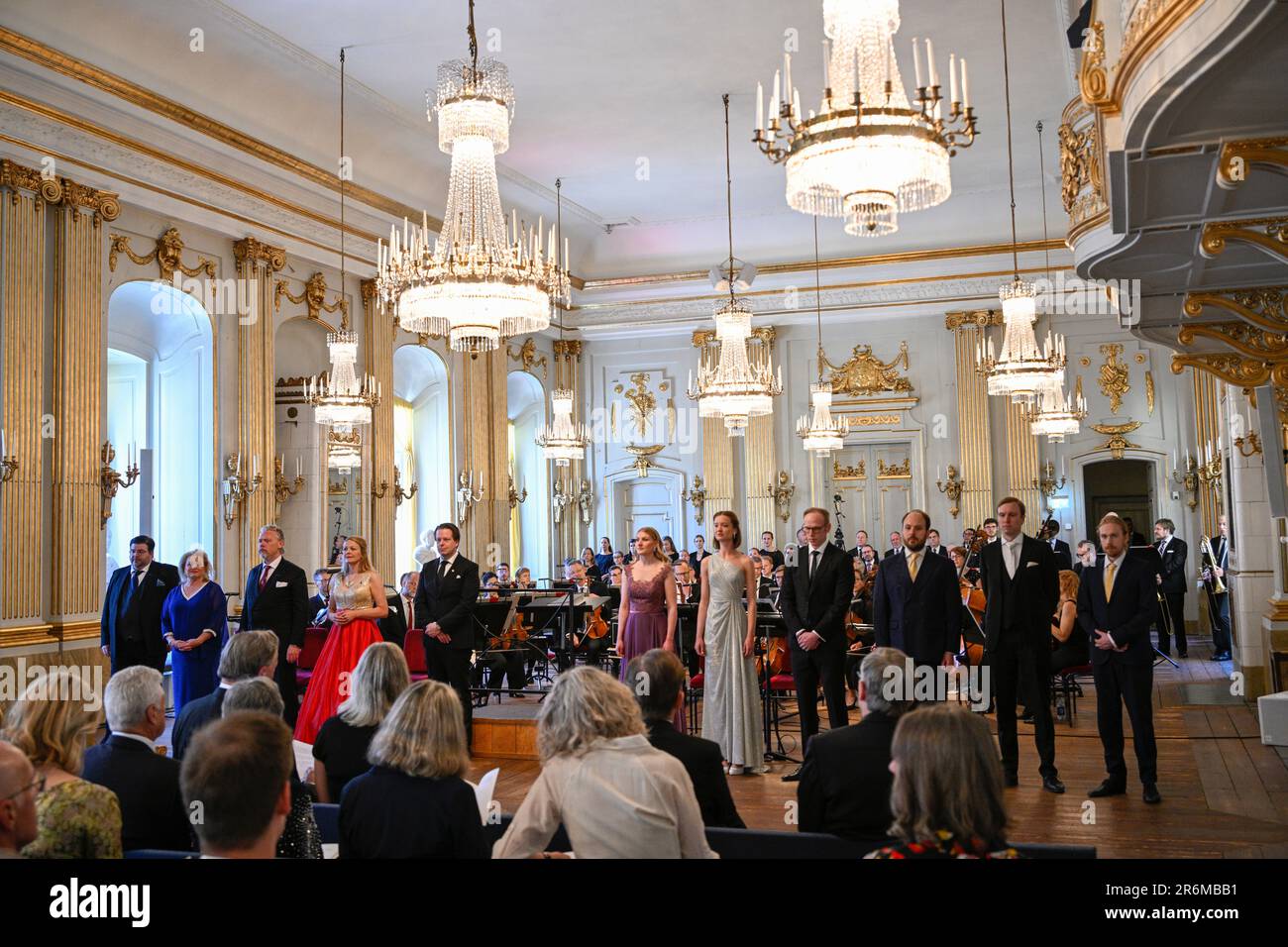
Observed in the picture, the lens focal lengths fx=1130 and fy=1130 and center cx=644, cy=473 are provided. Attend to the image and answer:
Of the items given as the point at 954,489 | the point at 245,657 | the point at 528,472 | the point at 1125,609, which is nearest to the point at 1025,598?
the point at 1125,609

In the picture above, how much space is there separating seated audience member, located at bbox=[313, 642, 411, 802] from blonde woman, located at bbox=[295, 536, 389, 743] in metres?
3.04

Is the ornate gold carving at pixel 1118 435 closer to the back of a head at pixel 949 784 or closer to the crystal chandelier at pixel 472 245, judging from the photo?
the crystal chandelier at pixel 472 245

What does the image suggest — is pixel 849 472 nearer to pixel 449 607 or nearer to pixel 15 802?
pixel 449 607

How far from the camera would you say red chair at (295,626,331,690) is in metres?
8.48

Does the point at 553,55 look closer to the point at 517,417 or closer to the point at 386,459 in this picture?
the point at 386,459

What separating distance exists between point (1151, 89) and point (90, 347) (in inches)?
362

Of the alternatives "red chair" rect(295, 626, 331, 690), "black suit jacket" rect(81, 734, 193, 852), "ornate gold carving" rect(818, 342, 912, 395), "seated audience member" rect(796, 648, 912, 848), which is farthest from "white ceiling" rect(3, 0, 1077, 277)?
"seated audience member" rect(796, 648, 912, 848)

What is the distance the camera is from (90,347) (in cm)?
1005

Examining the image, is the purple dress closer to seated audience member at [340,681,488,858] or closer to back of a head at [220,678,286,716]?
back of a head at [220,678,286,716]

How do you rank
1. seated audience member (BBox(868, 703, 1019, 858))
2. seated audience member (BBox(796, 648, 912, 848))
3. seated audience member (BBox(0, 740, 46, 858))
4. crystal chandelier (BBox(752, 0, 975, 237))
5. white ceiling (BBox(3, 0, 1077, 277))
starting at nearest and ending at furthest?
seated audience member (BBox(868, 703, 1019, 858))
seated audience member (BBox(0, 740, 46, 858))
seated audience member (BBox(796, 648, 912, 848))
crystal chandelier (BBox(752, 0, 975, 237))
white ceiling (BBox(3, 0, 1077, 277))

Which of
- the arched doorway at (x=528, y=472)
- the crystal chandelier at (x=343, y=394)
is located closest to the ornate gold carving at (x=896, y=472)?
the arched doorway at (x=528, y=472)

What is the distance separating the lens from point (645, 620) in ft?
23.9

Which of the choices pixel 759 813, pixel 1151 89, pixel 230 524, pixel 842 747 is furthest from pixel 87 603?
pixel 1151 89

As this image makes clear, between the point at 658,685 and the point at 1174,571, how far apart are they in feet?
38.0
